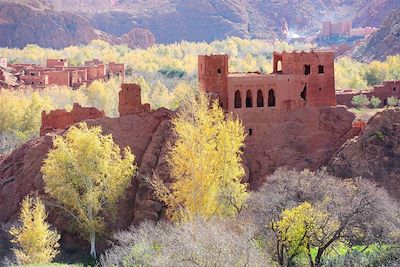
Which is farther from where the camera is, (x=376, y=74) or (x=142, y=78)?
(x=376, y=74)

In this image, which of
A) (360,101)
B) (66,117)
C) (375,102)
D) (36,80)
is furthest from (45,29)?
(66,117)

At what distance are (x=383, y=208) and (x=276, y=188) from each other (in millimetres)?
3911

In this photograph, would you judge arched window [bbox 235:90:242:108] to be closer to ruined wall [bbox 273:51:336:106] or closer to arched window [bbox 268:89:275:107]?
arched window [bbox 268:89:275:107]

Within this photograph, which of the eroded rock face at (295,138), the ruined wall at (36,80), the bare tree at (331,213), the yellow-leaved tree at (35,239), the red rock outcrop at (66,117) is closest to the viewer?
the bare tree at (331,213)

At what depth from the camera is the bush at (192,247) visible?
69.6ft

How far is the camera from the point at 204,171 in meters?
31.8

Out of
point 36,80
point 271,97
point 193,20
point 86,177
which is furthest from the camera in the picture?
point 193,20

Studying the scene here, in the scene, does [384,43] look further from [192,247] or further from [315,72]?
[192,247]

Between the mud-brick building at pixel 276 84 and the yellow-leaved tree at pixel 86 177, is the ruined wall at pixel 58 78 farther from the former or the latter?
the yellow-leaved tree at pixel 86 177

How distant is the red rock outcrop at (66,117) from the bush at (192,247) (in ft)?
37.3

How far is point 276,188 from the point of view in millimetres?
Answer: 30312

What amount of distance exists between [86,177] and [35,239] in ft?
12.9

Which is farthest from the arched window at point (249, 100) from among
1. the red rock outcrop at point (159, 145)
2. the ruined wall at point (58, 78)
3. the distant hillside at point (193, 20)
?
the distant hillside at point (193, 20)

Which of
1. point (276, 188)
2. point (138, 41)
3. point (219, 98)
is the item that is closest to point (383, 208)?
point (276, 188)
